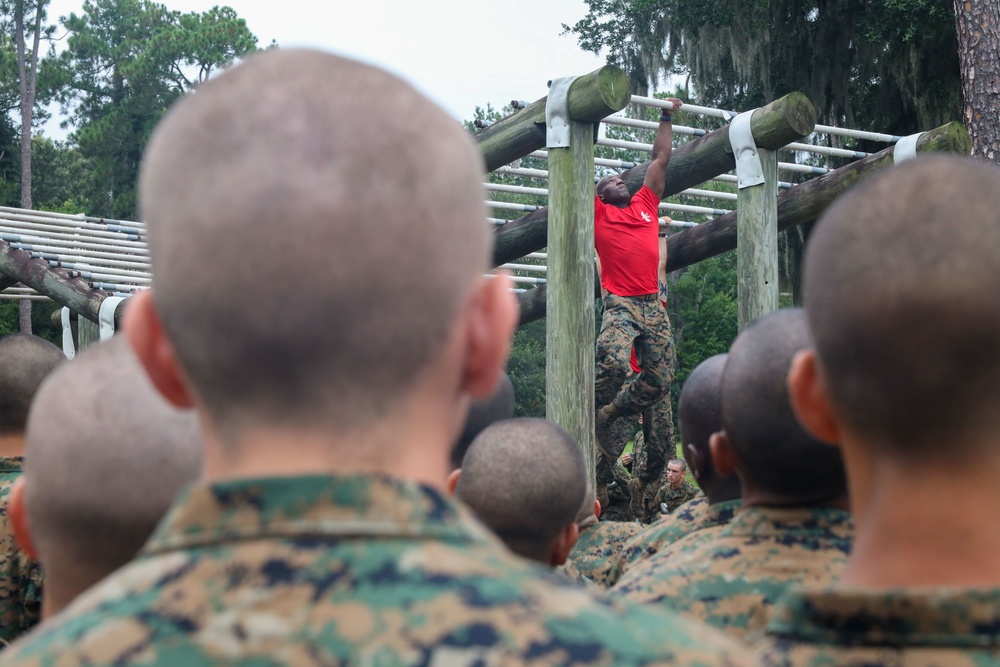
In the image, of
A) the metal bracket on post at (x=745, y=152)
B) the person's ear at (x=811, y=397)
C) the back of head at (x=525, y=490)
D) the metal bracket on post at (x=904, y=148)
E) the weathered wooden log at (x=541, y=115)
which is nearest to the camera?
the person's ear at (x=811, y=397)

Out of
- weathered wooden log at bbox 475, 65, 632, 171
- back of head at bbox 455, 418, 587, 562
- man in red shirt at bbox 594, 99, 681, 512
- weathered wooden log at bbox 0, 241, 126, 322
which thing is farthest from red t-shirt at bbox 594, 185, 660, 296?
back of head at bbox 455, 418, 587, 562

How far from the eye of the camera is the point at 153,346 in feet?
3.87

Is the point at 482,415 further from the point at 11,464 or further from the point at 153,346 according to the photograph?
the point at 153,346

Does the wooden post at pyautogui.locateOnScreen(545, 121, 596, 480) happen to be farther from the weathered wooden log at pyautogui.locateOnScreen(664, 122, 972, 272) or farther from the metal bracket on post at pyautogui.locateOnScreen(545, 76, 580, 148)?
the weathered wooden log at pyautogui.locateOnScreen(664, 122, 972, 272)

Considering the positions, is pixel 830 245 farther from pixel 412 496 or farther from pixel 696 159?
pixel 696 159

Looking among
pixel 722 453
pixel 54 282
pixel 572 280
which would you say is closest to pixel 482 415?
pixel 722 453

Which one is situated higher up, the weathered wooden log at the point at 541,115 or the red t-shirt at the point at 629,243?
the weathered wooden log at the point at 541,115

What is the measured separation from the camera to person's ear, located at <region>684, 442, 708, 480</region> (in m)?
3.36

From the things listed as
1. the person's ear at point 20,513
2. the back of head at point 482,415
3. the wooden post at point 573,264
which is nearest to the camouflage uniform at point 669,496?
the wooden post at point 573,264

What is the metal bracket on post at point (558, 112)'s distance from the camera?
7.72 meters

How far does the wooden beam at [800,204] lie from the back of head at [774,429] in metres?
6.42

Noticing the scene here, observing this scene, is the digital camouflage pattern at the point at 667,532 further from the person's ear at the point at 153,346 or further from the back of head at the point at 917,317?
the person's ear at the point at 153,346

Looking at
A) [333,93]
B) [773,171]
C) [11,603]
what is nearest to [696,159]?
[773,171]

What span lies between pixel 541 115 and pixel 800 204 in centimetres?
312
